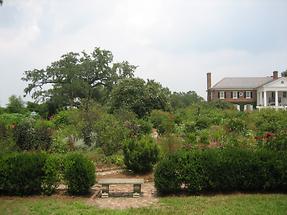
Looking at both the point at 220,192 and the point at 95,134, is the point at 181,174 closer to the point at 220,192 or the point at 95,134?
the point at 220,192

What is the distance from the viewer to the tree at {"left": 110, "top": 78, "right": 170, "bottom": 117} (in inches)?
1083

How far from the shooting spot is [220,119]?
87.8 feet

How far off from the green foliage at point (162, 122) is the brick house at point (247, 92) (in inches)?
1347

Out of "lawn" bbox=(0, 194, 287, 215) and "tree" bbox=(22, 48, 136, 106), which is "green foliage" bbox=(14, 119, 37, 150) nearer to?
"lawn" bbox=(0, 194, 287, 215)

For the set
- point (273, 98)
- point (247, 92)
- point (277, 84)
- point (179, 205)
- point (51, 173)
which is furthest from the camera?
point (247, 92)

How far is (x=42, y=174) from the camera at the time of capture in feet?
31.6

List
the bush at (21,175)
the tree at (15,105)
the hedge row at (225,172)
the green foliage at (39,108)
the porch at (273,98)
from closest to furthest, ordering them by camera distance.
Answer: the hedge row at (225,172)
the bush at (21,175)
the tree at (15,105)
the green foliage at (39,108)
the porch at (273,98)

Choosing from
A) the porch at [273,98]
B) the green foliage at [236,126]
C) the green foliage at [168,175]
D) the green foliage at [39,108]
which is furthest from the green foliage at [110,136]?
the porch at [273,98]

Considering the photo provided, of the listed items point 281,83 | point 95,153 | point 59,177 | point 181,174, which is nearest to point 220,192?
point 181,174

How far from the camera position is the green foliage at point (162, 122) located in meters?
21.8

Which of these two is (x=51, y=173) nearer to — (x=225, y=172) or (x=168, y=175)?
(x=168, y=175)

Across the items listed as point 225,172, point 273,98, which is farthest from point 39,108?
point 225,172

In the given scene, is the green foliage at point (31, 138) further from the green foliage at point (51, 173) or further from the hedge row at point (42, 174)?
the green foliage at point (51, 173)

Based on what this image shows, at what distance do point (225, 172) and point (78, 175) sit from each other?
12.2 ft
